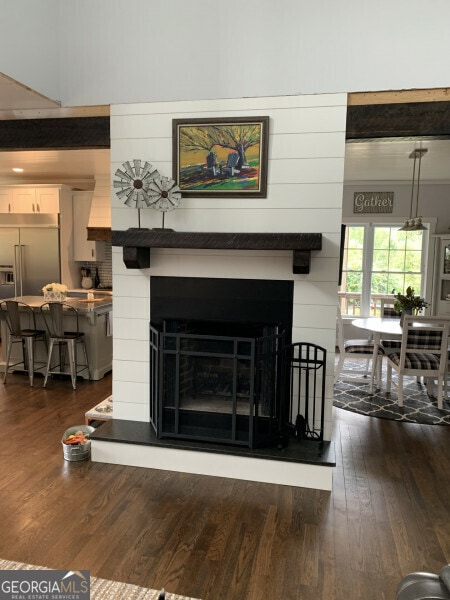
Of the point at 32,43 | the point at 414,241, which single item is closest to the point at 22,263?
the point at 32,43

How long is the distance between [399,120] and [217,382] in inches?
86.5

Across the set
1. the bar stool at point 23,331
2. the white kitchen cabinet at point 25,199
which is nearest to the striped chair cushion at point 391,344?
the bar stool at point 23,331

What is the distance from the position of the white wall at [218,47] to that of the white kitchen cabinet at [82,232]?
410 centimetres

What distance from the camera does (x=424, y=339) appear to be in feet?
14.9

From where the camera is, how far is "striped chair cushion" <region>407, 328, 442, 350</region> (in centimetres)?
450

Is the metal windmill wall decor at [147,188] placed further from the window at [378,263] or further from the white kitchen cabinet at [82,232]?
the window at [378,263]

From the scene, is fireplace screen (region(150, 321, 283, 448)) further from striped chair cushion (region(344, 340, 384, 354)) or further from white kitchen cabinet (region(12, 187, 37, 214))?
white kitchen cabinet (region(12, 187, 37, 214))

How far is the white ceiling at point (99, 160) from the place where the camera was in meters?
3.56

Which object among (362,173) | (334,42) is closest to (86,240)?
(362,173)

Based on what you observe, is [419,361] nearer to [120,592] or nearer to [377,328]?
[377,328]

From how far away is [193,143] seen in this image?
3279mm

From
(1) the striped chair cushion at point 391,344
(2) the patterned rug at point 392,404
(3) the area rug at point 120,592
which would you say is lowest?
(3) the area rug at point 120,592

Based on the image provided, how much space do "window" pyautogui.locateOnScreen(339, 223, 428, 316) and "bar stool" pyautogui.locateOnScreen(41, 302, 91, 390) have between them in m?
4.40

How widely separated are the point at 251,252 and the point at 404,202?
4.90m
